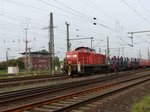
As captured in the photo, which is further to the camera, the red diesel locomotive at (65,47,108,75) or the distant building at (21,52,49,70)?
the distant building at (21,52,49,70)

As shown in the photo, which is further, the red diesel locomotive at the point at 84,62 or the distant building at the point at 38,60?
the distant building at the point at 38,60

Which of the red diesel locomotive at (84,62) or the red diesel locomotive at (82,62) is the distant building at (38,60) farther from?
the red diesel locomotive at (82,62)

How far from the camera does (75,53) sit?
3372cm

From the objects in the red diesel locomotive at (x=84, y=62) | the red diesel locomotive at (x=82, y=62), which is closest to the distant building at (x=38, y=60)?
the red diesel locomotive at (x=84, y=62)

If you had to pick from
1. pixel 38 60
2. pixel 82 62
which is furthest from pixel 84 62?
pixel 38 60

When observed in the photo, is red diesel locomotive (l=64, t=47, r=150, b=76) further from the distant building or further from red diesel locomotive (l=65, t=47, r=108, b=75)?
the distant building

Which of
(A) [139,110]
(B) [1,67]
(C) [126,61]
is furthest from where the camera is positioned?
(B) [1,67]

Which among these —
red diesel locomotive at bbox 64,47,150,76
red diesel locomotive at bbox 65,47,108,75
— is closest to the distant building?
red diesel locomotive at bbox 64,47,150,76

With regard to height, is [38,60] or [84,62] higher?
[38,60]

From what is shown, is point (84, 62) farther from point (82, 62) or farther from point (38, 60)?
point (38, 60)

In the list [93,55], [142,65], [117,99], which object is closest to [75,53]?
[93,55]

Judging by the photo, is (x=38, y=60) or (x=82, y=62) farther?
(x=38, y=60)

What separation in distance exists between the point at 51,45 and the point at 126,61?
21.8m

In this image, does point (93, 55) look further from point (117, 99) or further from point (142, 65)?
Answer: point (142, 65)
